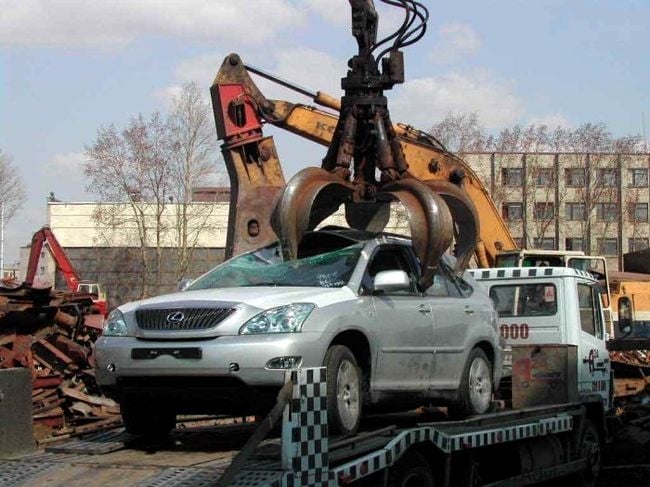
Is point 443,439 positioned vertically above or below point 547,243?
below

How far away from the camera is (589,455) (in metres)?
11.5

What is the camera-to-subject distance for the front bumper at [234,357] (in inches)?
284

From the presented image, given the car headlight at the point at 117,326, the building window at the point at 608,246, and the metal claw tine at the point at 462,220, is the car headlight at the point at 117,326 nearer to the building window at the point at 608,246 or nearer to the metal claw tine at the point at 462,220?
the metal claw tine at the point at 462,220

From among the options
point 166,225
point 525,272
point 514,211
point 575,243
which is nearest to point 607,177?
point 575,243

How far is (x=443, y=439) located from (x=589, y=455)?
3.92 m

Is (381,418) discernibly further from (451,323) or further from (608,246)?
(608,246)

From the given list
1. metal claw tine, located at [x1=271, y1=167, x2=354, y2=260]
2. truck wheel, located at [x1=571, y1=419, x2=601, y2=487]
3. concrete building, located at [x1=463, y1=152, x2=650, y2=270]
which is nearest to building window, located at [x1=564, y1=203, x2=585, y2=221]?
concrete building, located at [x1=463, y1=152, x2=650, y2=270]

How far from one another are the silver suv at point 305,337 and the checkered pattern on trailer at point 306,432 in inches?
25.2

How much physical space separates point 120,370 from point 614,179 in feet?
209

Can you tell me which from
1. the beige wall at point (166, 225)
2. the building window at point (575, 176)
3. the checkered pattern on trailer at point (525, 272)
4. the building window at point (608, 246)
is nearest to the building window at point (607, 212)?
the building window at point (608, 246)

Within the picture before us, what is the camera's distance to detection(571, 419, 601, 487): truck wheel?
11398 millimetres

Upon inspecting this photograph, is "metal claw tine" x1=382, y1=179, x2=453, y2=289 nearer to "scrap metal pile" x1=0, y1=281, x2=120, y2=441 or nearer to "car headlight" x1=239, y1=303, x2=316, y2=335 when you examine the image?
"car headlight" x1=239, y1=303, x2=316, y2=335

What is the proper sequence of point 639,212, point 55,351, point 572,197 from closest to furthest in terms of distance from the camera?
point 55,351 → point 572,197 → point 639,212

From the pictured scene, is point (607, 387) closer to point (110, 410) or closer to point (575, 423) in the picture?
point (575, 423)
